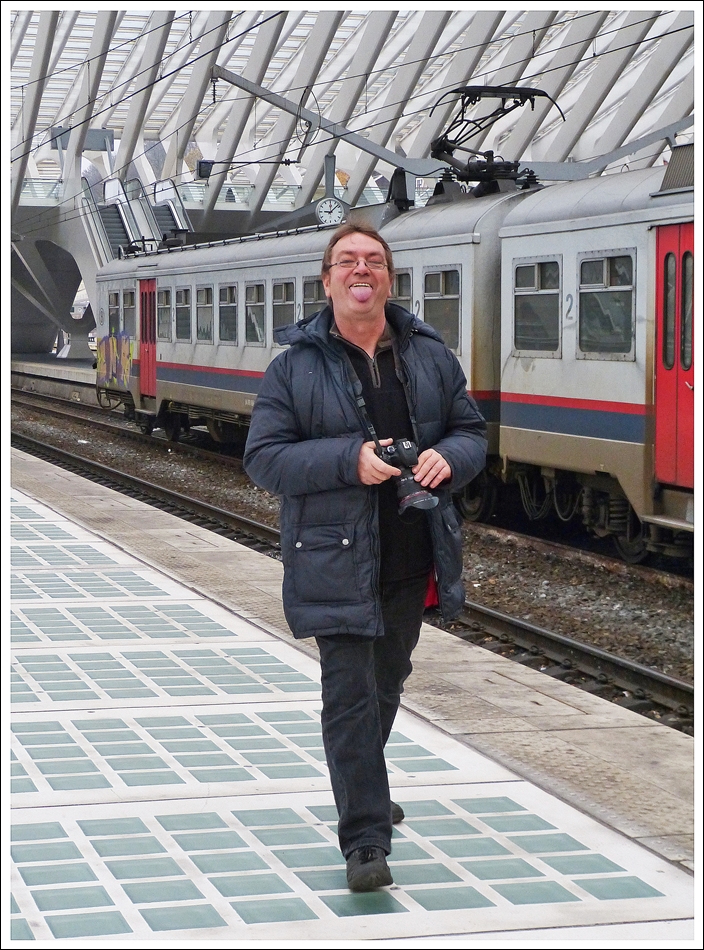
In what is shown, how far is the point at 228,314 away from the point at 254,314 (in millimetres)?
1177

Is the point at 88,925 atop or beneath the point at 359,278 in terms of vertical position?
beneath

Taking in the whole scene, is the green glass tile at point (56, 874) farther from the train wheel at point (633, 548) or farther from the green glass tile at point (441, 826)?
the train wheel at point (633, 548)

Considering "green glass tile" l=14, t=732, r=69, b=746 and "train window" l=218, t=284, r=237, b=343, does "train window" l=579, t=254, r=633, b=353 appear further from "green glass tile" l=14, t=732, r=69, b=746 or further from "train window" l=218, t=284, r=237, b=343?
"train window" l=218, t=284, r=237, b=343

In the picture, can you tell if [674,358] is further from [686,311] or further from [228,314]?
[228,314]

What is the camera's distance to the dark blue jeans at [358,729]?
4.21m

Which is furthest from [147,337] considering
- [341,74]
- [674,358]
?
[341,74]

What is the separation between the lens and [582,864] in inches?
173

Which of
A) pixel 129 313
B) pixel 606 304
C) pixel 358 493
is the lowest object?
pixel 358 493

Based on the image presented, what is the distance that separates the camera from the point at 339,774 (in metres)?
4.26

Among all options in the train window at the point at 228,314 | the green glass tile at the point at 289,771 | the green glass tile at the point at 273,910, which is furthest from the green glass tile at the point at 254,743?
the train window at the point at 228,314

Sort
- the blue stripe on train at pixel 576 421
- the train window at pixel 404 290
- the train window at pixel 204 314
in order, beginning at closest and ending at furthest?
the blue stripe on train at pixel 576 421 < the train window at pixel 404 290 < the train window at pixel 204 314

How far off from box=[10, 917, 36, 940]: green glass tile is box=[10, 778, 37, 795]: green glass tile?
1212 millimetres

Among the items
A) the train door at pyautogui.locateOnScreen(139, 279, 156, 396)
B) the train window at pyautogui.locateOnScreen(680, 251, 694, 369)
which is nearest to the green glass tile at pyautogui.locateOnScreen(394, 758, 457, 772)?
the train window at pyautogui.locateOnScreen(680, 251, 694, 369)

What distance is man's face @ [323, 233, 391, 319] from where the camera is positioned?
4.20 meters
